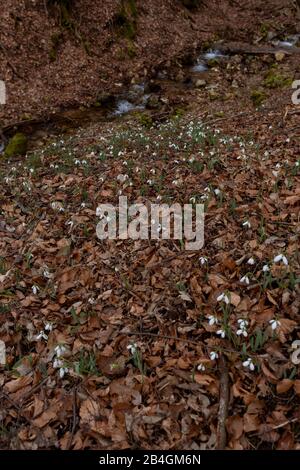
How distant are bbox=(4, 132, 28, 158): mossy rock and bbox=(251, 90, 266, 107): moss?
649cm

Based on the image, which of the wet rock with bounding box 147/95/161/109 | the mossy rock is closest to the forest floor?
the mossy rock

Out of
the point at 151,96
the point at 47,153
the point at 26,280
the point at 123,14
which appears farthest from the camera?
the point at 123,14

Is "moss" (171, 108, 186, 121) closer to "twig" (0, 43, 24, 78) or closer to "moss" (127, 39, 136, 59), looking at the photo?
"moss" (127, 39, 136, 59)

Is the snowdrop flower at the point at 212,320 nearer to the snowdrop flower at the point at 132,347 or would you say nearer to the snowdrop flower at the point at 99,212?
the snowdrop flower at the point at 132,347

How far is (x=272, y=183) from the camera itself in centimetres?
536

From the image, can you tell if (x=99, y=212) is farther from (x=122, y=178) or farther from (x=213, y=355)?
(x=213, y=355)

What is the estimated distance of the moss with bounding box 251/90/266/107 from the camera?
1160 centimetres

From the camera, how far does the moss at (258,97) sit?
11.6m

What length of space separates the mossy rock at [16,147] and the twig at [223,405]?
344 inches

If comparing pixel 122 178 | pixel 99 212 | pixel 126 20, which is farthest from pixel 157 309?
pixel 126 20

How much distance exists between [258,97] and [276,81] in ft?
6.08

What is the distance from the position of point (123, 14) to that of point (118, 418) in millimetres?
16266
